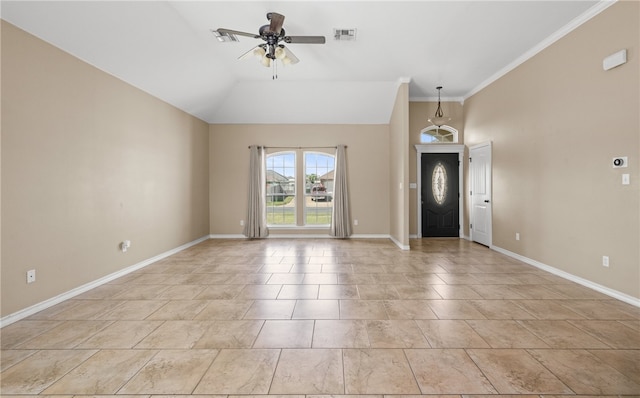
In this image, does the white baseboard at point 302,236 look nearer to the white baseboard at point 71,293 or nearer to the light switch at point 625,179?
the white baseboard at point 71,293

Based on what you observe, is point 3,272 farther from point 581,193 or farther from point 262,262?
point 581,193

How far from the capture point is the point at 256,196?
23.5 feet

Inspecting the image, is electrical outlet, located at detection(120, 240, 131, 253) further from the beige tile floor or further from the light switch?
the light switch

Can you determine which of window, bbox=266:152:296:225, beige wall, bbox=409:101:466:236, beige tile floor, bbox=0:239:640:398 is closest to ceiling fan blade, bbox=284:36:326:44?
beige tile floor, bbox=0:239:640:398

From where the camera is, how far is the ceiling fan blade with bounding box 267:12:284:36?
3.17m

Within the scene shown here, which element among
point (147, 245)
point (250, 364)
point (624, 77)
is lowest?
point (250, 364)

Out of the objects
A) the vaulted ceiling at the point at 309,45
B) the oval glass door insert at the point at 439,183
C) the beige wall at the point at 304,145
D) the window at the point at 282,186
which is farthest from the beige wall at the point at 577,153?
the window at the point at 282,186

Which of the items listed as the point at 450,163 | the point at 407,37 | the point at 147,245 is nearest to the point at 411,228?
the point at 450,163

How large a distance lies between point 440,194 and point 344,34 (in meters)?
4.45

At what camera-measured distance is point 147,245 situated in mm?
4812

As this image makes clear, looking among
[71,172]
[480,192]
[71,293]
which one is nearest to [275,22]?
[71,172]

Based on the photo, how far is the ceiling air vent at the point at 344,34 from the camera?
4.21 m

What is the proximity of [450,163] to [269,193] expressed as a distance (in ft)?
15.1

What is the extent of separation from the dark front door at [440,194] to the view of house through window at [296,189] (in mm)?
2358
